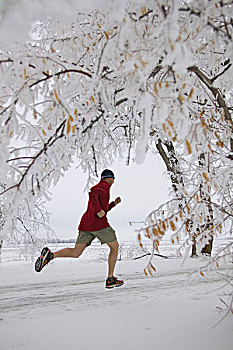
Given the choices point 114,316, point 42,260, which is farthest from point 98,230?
point 114,316

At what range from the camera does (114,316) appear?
310 centimetres

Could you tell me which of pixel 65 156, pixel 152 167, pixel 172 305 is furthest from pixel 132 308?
pixel 152 167

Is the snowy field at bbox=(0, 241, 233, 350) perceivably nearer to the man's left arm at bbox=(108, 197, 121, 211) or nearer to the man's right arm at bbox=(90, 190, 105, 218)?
the man's right arm at bbox=(90, 190, 105, 218)

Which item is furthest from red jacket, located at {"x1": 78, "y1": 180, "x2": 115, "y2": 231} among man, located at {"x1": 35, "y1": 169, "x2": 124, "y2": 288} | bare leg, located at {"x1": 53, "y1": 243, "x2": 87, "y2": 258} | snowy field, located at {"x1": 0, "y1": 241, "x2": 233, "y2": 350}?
snowy field, located at {"x1": 0, "y1": 241, "x2": 233, "y2": 350}

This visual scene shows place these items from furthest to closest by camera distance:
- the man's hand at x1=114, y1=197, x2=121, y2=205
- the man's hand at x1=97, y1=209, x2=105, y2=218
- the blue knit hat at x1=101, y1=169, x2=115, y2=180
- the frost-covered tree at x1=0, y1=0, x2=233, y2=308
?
the man's hand at x1=114, y1=197, x2=121, y2=205 < the blue knit hat at x1=101, y1=169, x2=115, y2=180 < the man's hand at x1=97, y1=209, x2=105, y2=218 < the frost-covered tree at x1=0, y1=0, x2=233, y2=308

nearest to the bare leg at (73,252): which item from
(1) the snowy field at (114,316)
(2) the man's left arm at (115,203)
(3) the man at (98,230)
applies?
(3) the man at (98,230)

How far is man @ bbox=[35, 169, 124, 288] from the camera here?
4344mm

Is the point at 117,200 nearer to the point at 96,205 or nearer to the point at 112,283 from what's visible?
the point at 96,205

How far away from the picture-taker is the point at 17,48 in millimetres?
2156

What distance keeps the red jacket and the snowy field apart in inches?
34.4

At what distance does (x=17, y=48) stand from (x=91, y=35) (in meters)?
1.37

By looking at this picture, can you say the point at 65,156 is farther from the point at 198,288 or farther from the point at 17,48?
the point at 198,288

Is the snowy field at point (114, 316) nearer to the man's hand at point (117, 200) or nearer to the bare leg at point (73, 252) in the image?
the bare leg at point (73, 252)

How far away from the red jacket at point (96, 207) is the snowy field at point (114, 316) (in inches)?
34.4
